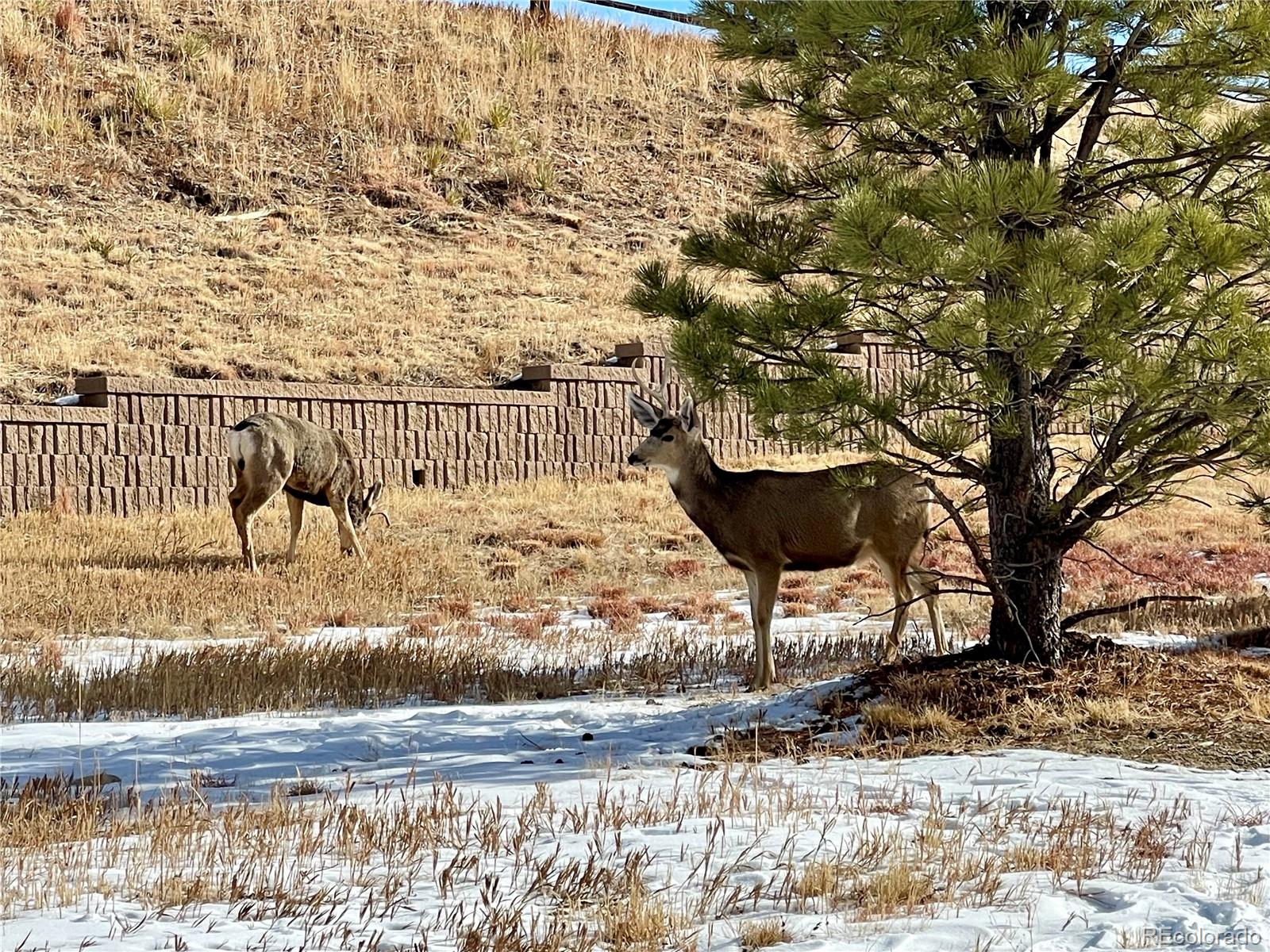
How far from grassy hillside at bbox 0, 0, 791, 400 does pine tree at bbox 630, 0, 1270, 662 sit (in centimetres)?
1657

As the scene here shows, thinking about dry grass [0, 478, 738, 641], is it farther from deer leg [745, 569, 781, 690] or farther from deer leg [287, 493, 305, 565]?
deer leg [745, 569, 781, 690]

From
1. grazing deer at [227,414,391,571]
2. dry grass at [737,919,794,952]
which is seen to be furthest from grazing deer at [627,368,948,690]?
grazing deer at [227,414,391,571]

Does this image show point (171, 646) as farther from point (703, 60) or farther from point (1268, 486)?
point (703, 60)

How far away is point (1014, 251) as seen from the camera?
28.2 feet

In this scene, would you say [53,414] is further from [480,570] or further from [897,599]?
[897,599]

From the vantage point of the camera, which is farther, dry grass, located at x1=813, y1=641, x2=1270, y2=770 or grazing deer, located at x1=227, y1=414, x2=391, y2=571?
grazing deer, located at x1=227, y1=414, x2=391, y2=571

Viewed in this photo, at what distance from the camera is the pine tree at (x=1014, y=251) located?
28.0 feet

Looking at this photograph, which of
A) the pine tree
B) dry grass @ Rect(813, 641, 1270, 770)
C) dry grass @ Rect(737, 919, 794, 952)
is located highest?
the pine tree

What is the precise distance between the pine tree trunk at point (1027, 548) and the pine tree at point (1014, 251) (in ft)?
0.05

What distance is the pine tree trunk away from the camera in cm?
1031

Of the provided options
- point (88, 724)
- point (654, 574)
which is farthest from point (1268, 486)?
point (88, 724)

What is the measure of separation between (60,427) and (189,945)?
56.8 feet

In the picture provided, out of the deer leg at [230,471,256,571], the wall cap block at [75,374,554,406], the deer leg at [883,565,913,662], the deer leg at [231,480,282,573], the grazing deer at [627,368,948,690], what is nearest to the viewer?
the grazing deer at [627,368,948,690]

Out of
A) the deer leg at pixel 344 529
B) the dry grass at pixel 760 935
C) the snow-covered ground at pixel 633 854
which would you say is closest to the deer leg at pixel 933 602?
the snow-covered ground at pixel 633 854
